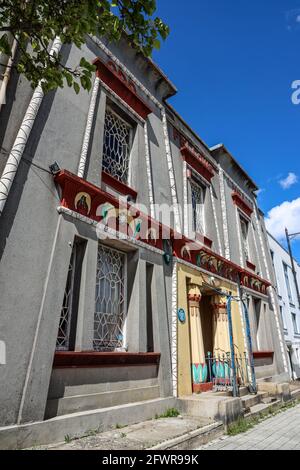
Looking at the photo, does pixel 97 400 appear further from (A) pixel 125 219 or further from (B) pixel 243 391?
(B) pixel 243 391

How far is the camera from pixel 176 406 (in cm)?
652

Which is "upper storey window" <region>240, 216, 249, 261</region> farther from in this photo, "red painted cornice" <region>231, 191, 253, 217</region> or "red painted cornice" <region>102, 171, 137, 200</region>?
"red painted cornice" <region>102, 171, 137, 200</region>

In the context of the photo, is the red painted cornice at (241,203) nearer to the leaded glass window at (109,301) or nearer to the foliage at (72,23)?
the leaded glass window at (109,301)

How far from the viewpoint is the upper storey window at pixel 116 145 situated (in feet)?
24.0

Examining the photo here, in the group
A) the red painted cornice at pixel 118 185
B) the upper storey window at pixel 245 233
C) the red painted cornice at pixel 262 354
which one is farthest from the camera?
the upper storey window at pixel 245 233

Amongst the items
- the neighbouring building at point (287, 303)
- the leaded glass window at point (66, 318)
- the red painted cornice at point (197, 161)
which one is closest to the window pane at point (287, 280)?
the neighbouring building at point (287, 303)

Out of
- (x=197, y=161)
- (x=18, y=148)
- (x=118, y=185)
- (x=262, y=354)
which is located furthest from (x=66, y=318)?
(x=262, y=354)

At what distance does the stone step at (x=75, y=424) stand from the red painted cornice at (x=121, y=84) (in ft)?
21.3

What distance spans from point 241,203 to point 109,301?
9203mm

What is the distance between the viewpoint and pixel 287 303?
64.8 ft

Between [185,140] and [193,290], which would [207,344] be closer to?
[193,290]

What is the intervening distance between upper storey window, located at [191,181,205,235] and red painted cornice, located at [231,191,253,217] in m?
2.65

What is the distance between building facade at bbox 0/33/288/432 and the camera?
4504 millimetres
